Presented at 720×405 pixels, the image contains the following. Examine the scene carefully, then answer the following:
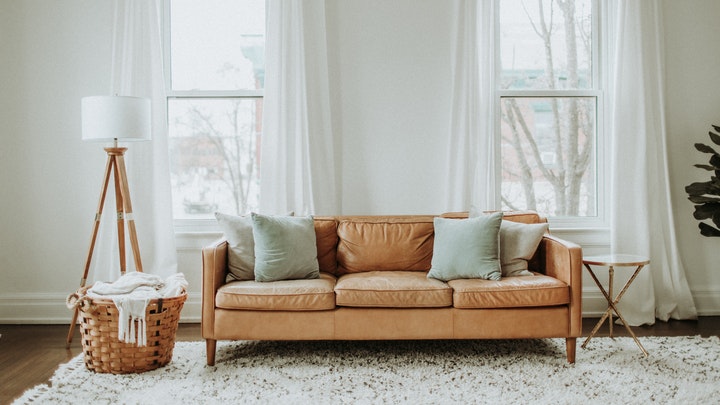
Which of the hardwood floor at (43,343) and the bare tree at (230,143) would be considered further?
the bare tree at (230,143)

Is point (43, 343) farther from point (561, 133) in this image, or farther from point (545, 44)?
point (545, 44)

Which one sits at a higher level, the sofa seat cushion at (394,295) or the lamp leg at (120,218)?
the lamp leg at (120,218)

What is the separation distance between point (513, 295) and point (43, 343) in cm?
310

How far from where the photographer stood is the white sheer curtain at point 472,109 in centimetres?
465

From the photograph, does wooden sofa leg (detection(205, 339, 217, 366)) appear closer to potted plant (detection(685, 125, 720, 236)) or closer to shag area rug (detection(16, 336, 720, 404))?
shag area rug (detection(16, 336, 720, 404))

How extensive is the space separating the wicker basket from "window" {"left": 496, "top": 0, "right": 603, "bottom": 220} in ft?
9.32

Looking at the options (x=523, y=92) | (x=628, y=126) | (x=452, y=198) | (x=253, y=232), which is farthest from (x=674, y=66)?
(x=253, y=232)

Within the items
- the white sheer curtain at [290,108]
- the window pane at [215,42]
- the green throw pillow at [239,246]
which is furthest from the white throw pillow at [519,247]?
the window pane at [215,42]

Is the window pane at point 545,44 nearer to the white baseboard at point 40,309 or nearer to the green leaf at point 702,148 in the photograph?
the green leaf at point 702,148

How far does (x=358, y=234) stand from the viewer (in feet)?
13.7

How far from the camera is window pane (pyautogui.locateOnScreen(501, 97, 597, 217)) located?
16.2 feet

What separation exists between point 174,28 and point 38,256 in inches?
82.1

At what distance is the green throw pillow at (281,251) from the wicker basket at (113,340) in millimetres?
609

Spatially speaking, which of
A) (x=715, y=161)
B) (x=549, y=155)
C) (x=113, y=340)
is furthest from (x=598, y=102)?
(x=113, y=340)
